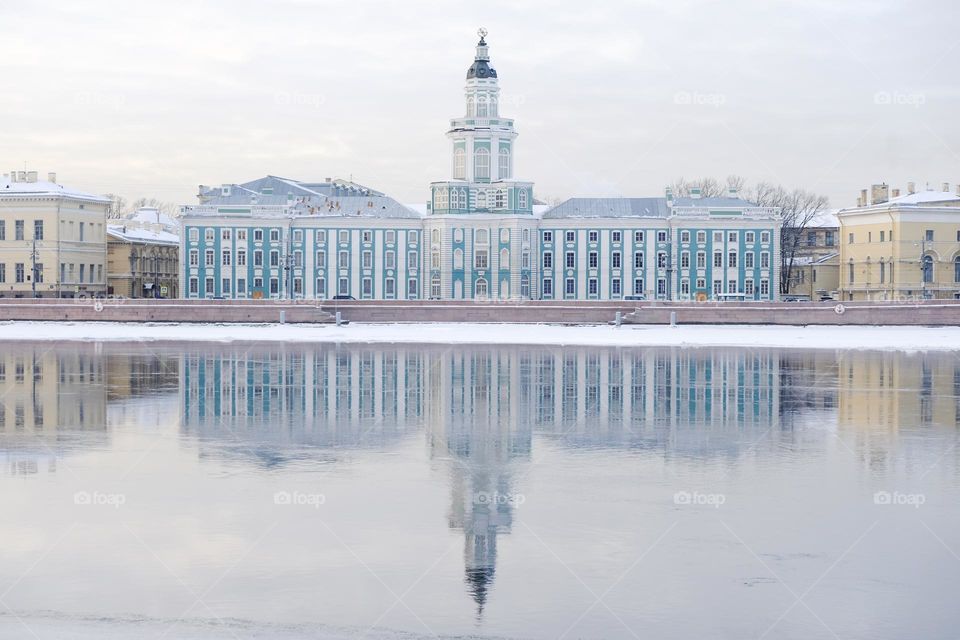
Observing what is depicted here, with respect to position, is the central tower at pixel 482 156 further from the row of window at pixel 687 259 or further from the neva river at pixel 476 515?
the neva river at pixel 476 515

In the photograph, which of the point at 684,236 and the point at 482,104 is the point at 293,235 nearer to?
the point at 482,104

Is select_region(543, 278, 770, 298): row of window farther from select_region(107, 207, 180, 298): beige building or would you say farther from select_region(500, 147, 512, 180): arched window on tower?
select_region(107, 207, 180, 298): beige building

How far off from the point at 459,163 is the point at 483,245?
593 centimetres

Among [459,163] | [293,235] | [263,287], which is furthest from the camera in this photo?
[293,235]

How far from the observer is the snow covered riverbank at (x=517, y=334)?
2085 inches

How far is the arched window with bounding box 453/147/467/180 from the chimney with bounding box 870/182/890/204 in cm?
3018

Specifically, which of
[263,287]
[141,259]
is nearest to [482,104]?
[263,287]

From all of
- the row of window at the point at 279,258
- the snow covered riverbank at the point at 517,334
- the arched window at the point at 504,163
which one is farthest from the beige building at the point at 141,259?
the snow covered riverbank at the point at 517,334

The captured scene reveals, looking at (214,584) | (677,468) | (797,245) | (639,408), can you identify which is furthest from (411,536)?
(797,245)

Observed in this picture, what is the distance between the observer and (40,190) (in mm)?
94562

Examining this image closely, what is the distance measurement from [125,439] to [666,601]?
1154 cm

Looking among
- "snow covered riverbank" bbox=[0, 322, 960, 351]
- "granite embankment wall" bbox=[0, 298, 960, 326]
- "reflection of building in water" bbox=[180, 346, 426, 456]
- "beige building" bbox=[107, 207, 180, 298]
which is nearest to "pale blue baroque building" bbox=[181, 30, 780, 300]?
"beige building" bbox=[107, 207, 180, 298]

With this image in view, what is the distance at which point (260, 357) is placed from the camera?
41.7m

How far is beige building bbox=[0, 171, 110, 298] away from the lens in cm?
9412
